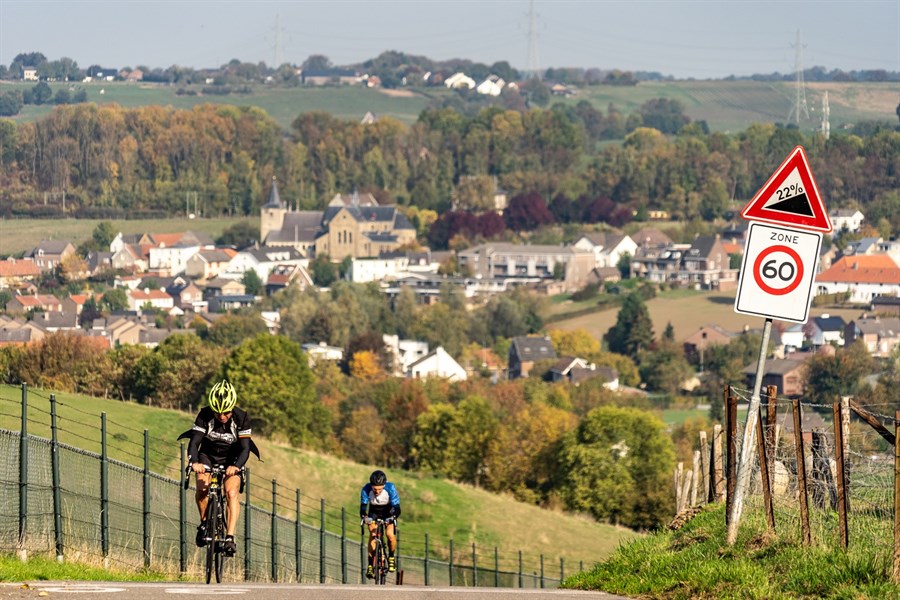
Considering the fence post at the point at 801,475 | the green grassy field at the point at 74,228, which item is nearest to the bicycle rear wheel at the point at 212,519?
the fence post at the point at 801,475

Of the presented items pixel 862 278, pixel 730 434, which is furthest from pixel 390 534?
pixel 862 278

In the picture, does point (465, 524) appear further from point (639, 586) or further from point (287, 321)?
point (287, 321)

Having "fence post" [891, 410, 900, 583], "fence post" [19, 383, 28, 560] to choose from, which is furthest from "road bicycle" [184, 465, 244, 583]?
"fence post" [891, 410, 900, 583]

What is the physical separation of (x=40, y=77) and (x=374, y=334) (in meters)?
98.5

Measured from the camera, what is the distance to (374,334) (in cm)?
11588

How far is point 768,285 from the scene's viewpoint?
11508mm

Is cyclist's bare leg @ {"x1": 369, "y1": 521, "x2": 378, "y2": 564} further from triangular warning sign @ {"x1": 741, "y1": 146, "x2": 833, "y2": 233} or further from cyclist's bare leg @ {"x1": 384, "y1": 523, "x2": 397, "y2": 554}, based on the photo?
triangular warning sign @ {"x1": 741, "y1": 146, "x2": 833, "y2": 233}

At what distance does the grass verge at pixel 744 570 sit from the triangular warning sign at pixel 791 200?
215cm

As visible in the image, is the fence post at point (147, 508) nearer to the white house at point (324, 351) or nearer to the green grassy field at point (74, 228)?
the white house at point (324, 351)

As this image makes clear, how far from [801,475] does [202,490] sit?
414 centimetres

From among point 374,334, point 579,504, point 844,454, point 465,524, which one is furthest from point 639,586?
point 374,334

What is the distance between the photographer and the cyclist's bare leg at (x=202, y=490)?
1197 centimetres

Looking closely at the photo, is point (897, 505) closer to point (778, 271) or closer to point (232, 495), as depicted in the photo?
point (778, 271)

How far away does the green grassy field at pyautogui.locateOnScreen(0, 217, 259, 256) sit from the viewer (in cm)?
14975
